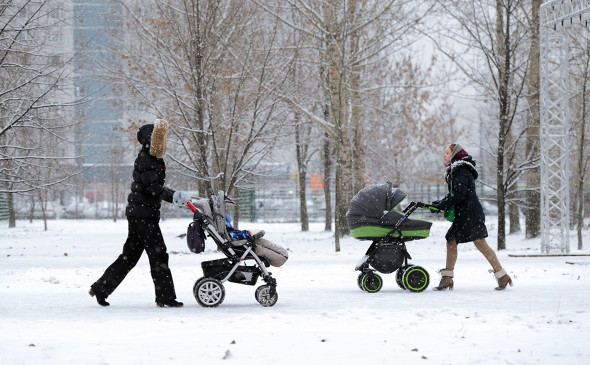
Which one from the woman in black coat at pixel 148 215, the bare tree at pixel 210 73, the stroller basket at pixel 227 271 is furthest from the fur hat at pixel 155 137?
the bare tree at pixel 210 73

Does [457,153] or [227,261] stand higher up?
[457,153]

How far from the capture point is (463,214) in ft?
30.2

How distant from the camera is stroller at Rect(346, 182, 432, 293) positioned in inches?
351

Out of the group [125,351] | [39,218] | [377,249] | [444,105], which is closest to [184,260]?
[377,249]

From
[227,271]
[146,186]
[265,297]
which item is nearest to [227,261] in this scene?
[227,271]

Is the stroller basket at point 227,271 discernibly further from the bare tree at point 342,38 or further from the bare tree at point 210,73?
the bare tree at point 342,38

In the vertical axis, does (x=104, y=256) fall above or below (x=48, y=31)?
below

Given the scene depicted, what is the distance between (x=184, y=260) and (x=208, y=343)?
35.0 feet

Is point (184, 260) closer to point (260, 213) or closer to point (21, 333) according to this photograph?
point (21, 333)

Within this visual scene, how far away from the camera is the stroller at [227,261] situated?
7.58 m

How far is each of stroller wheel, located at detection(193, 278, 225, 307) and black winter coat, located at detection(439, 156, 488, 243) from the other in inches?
123

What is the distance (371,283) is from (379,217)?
34.0 inches

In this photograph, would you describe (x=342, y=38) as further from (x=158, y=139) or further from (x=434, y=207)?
(x=158, y=139)

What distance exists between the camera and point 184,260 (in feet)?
52.3
